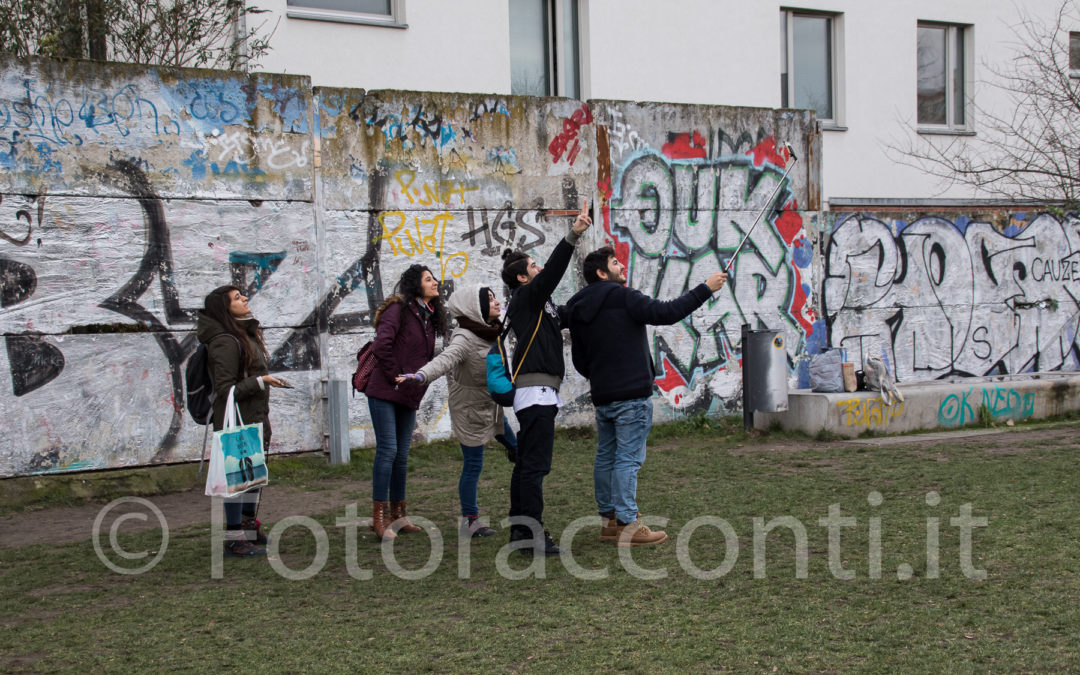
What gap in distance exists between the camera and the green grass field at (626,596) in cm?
442

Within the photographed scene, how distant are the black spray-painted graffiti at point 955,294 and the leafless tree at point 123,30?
23.3 feet

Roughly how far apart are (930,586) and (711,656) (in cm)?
142

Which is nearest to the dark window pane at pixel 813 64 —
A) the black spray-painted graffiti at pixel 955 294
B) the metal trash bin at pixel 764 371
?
the black spray-painted graffiti at pixel 955 294

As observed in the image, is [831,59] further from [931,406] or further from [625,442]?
[625,442]

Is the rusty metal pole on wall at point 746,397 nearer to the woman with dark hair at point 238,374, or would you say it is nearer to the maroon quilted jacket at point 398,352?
the maroon quilted jacket at point 398,352

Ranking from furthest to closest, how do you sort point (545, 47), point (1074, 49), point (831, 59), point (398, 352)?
point (1074, 49), point (831, 59), point (545, 47), point (398, 352)

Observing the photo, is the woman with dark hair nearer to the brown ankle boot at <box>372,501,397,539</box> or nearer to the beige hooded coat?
the brown ankle boot at <box>372,501,397,539</box>

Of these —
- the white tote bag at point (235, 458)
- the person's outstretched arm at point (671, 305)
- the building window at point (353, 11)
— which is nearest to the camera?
the person's outstretched arm at point (671, 305)

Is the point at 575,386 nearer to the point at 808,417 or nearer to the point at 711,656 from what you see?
the point at 808,417

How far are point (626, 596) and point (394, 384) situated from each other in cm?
214

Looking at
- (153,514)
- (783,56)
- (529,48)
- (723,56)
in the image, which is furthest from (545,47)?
(153,514)

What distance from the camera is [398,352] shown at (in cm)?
677

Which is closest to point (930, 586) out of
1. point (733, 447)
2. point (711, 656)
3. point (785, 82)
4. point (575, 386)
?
point (711, 656)

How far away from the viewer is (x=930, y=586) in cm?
515
